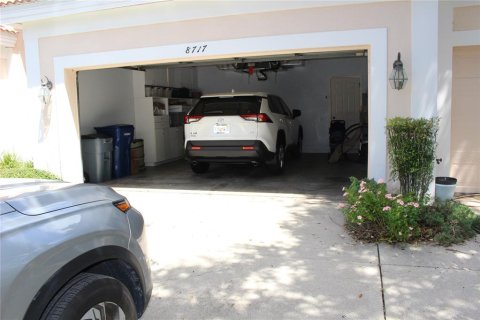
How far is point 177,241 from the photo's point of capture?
5281 millimetres

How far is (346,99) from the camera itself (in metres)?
13.6

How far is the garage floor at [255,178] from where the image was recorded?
8.34 meters

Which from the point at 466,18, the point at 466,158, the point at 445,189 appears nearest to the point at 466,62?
the point at 466,18

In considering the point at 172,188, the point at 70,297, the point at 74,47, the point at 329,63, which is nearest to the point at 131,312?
the point at 70,297

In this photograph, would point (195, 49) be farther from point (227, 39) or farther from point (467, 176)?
point (467, 176)

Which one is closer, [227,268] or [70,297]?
[70,297]

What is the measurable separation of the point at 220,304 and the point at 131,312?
47.9 inches

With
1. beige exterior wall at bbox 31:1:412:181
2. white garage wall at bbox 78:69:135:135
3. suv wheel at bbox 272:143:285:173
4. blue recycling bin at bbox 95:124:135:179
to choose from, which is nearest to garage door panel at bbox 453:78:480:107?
beige exterior wall at bbox 31:1:412:181

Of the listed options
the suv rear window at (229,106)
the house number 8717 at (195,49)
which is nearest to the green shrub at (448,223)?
the suv rear window at (229,106)

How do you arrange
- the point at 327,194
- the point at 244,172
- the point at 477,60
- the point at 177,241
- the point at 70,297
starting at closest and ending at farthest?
1. the point at 70,297
2. the point at 177,241
3. the point at 477,60
4. the point at 327,194
5. the point at 244,172

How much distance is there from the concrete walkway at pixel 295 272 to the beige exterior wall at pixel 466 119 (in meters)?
2.59

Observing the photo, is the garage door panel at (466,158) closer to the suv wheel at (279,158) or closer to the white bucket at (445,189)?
the white bucket at (445,189)

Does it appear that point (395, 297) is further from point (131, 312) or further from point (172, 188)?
point (172, 188)

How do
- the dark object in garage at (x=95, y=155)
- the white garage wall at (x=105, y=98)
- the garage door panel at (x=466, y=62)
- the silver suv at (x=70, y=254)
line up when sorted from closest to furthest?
1. the silver suv at (x=70, y=254)
2. the garage door panel at (x=466, y=62)
3. the dark object in garage at (x=95, y=155)
4. the white garage wall at (x=105, y=98)
